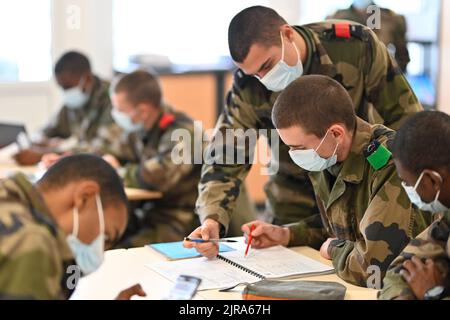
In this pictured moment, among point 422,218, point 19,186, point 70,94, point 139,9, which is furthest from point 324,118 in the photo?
point 139,9

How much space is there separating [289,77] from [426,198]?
0.91 m

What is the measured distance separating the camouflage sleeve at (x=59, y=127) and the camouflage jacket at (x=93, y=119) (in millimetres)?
31

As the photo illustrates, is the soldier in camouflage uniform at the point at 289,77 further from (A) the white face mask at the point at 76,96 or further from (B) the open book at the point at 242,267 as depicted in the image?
(A) the white face mask at the point at 76,96

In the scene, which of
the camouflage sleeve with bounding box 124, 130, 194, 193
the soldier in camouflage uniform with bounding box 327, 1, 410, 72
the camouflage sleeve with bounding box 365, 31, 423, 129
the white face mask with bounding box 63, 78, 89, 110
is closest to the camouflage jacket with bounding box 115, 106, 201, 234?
the camouflage sleeve with bounding box 124, 130, 194, 193

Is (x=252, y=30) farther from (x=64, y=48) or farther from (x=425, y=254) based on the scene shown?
(x=64, y=48)

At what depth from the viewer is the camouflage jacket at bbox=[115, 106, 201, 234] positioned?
12.0ft

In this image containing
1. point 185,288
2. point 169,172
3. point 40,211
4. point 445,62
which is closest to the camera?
point 40,211

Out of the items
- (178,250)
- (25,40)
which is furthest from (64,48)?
(178,250)

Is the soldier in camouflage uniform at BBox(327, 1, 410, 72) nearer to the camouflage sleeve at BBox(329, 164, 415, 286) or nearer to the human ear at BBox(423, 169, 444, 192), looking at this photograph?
the camouflage sleeve at BBox(329, 164, 415, 286)

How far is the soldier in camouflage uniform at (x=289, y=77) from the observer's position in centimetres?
Answer: 257

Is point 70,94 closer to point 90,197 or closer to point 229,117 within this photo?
point 229,117

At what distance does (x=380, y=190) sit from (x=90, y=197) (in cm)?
84

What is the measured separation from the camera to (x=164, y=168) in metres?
3.65

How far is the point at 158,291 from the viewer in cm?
209
